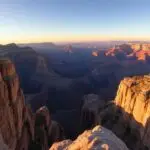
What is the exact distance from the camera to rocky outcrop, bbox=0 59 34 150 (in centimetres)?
3737

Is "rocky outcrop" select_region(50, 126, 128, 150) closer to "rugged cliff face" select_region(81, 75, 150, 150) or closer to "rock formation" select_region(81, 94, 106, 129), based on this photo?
"rugged cliff face" select_region(81, 75, 150, 150)

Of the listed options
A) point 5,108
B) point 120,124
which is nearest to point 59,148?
point 5,108

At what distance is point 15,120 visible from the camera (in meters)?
42.9

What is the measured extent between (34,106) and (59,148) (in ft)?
318

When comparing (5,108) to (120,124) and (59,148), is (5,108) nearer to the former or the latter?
(59,148)

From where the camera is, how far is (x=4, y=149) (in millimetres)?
13711

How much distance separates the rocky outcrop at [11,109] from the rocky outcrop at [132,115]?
20497 millimetres

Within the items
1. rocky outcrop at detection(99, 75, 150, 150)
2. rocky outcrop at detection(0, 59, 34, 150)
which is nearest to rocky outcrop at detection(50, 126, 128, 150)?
rocky outcrop at detection(0, 59, 34, 150)

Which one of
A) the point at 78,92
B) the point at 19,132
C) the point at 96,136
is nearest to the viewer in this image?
the point at 96,136

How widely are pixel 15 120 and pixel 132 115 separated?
2407cm

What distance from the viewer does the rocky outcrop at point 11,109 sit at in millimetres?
37369

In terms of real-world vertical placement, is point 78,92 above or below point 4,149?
below

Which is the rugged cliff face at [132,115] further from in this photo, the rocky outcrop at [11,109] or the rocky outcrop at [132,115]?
the rocky outcrop at [11,109]

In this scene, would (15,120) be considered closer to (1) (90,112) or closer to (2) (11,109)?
(2) (11,109)
